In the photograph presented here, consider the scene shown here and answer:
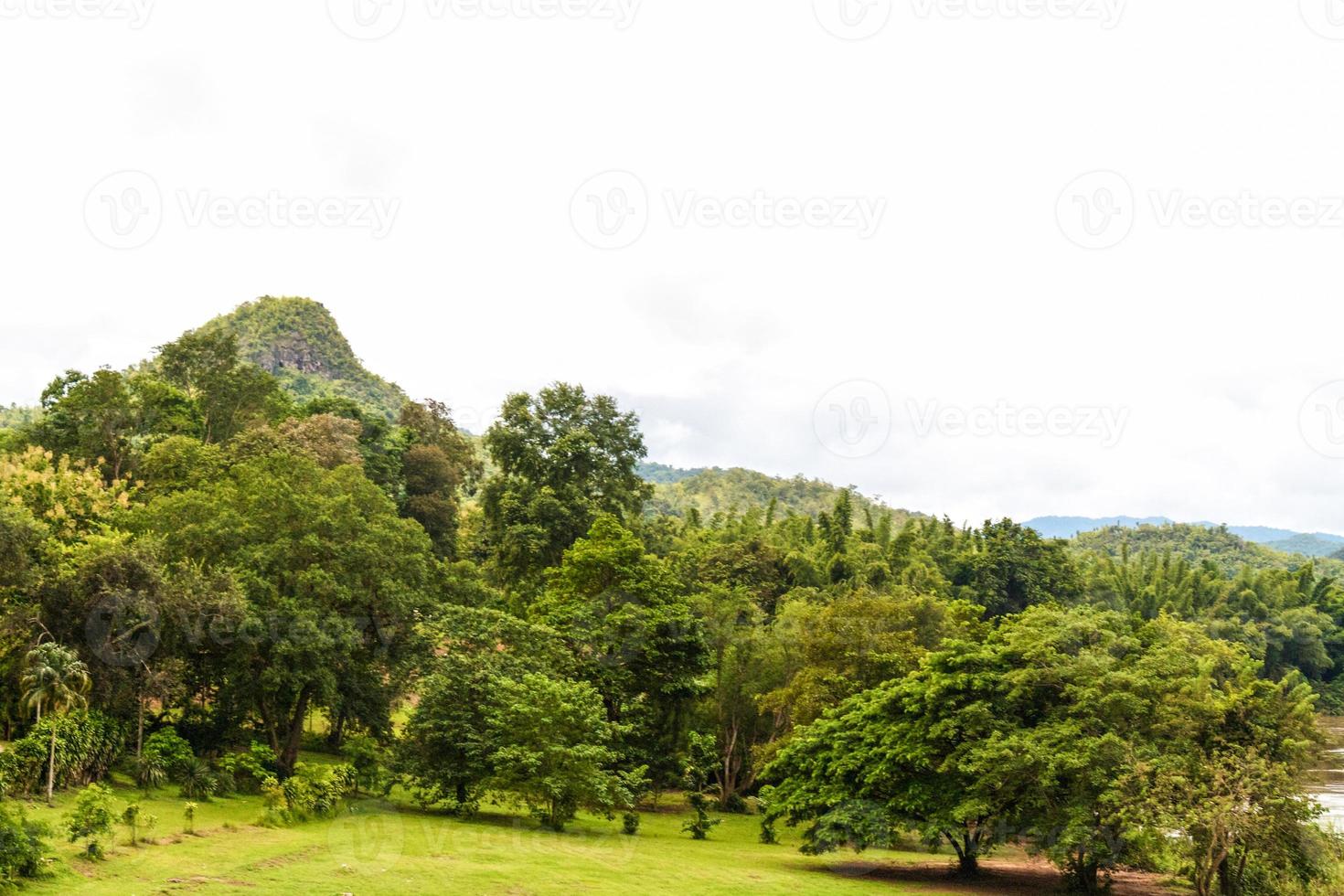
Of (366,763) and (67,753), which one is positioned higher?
(67,753)

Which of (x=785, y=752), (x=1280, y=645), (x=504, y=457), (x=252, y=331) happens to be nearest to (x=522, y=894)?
(x=785, y=752)

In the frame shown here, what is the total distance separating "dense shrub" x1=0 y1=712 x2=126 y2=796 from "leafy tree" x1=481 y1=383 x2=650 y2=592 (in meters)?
22.7

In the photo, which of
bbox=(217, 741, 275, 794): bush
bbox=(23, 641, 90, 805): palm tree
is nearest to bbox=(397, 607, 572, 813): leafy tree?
bbox=(217, 741, 275, 794): bush

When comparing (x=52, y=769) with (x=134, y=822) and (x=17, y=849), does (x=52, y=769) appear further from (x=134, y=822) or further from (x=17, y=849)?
(x=17, y=849)

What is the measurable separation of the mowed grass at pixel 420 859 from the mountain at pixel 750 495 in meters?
113

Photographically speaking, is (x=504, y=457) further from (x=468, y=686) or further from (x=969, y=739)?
(x=969, y=739)

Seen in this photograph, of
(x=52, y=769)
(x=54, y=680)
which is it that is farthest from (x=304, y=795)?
(x=54, y=680)

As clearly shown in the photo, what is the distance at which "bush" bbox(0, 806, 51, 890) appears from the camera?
16.0m

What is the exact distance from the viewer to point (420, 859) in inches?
878

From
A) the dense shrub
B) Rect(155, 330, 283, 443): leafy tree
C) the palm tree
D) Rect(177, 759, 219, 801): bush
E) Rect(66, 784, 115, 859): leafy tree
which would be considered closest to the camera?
Rect(66, 784, 115, 859): leafy tree

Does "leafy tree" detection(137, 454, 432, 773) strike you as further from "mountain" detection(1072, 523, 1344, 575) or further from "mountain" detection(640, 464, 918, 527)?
"mountain" detection(1072, 523, 1344, 575)

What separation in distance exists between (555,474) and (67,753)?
28381 millimetres

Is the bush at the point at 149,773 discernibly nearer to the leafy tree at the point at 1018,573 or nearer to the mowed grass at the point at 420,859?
the mowed grass at the point at 420,859

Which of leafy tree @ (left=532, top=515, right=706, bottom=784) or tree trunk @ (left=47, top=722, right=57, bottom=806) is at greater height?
leafy tree @ (left=532, top=515, right=706, bottom=784)
